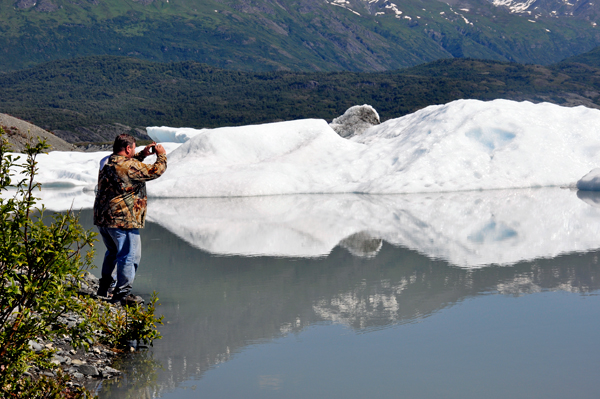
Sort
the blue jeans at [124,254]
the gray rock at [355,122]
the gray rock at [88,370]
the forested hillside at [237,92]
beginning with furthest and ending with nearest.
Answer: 1. the forested hillside at [237,92]
2. the gray rock at [355,122]
3. the blue jeans at [124,254]
4. the gray rock at [88,370]

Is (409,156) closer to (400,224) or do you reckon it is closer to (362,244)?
(400,224)

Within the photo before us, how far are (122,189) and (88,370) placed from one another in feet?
6.62

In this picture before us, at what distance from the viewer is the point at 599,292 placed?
6371 millimetres

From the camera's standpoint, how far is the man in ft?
18.7

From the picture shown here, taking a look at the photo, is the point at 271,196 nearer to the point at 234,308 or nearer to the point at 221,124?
the point at 234,308

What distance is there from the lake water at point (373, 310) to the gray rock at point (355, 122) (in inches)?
794

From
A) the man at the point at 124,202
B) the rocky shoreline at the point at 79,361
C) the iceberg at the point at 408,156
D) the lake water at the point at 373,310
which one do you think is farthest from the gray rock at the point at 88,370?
the iceberg at the point at 408,156

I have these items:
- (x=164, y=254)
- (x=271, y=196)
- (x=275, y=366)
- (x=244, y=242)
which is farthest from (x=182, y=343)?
(x=271, y=196)

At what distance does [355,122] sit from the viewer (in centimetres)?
3225

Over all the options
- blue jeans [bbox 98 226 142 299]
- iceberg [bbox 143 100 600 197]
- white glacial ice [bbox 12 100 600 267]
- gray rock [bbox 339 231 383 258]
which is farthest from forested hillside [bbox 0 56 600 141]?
blue jeans [bbox 98 226 142 299]

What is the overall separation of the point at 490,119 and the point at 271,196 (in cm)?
915

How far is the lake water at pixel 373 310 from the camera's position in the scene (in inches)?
161

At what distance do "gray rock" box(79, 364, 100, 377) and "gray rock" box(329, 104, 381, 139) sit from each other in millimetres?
28014

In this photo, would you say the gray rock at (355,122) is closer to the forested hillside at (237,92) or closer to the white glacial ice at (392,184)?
the white glacial ice at (392,184)
